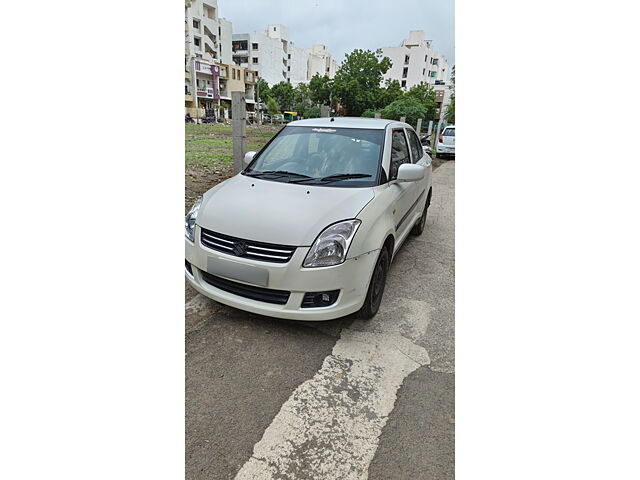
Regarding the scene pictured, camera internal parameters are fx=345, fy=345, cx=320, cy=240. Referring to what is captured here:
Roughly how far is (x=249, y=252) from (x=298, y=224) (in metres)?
0.39

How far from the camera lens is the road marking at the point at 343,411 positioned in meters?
1.61

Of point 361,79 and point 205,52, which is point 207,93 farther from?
point 361,79

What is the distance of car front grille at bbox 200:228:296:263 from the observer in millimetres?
2285

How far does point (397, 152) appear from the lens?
3.51 metres

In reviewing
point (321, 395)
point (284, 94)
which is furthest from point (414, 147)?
point (284, 94)

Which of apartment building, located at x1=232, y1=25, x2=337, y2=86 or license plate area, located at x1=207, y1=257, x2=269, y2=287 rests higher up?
apartment building, located at x1=232, y1=25, x2=337, y2=86

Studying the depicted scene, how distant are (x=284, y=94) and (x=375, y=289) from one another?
52.3m

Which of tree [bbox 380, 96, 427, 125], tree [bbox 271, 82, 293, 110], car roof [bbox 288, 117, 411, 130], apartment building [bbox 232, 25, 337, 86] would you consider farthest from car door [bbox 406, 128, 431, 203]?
apartment building [bbox 232, 25, 337, 86]

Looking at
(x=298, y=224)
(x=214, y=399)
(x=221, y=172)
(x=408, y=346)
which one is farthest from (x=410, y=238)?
(x=221, y=172)

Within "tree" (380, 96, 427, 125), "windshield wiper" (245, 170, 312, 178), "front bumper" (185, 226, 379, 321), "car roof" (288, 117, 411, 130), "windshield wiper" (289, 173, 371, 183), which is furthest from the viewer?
"tree" (380, 96, 427, 125)

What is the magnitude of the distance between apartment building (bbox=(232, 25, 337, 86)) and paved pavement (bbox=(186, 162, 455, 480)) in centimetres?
6192

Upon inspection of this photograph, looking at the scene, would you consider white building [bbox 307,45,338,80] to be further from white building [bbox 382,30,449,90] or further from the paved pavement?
the paved pavement

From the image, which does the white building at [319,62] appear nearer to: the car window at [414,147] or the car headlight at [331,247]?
the car window at [414,147]

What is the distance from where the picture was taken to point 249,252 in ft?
7.72
